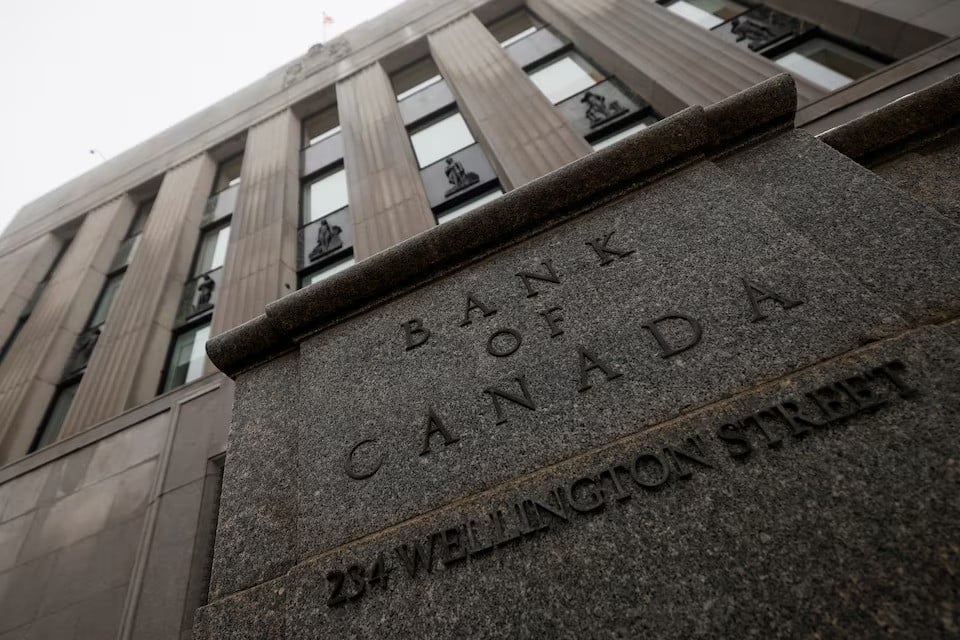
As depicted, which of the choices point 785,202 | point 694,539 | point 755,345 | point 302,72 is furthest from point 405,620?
point 302,72

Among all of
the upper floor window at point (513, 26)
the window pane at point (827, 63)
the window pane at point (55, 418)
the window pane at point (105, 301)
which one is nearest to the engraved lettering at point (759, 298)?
the window pane at point (827, 63)

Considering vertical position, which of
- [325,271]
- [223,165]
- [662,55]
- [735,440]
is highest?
[662,55]

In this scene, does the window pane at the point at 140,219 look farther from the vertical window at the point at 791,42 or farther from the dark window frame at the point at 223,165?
the vertical window at the point at 791,42

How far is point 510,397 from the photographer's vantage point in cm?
296

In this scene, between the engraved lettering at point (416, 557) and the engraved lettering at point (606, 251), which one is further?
the engraved lettering at point (606, 251)

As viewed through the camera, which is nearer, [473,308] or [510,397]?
[510,397]

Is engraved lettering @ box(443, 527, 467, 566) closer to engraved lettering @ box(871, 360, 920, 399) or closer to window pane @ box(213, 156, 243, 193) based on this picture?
engraved lettering @ box(871, 360, 920, 399)

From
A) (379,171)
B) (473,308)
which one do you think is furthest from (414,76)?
(473,308)

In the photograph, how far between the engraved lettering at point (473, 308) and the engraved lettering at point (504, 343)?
7.7 inches

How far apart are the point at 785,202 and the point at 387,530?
324cm

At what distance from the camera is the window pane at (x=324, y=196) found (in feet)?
39.8

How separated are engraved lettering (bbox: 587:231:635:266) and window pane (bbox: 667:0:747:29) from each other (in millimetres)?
10442

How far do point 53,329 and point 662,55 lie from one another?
14619 millimetres

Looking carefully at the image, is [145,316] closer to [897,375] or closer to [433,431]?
[433,431]
